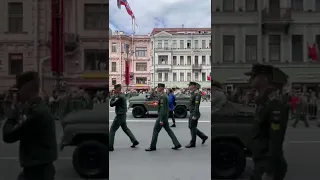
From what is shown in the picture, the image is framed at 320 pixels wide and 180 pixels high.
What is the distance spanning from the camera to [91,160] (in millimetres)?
1808

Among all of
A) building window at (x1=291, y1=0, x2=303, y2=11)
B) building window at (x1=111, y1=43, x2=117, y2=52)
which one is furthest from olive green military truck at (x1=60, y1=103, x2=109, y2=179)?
building window at (x1=291, y1=0, x2=303, y2=11)

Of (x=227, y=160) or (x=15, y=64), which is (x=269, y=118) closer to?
(x=227, y=160)

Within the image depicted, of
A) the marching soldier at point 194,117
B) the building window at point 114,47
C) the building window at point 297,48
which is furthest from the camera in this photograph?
the marching soldier at point 194,117

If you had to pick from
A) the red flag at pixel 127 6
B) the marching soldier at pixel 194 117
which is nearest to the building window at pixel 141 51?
the red flag at pixel 127 6

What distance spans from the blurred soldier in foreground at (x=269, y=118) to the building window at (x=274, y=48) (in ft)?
0.16

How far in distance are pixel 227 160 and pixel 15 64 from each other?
1189mm

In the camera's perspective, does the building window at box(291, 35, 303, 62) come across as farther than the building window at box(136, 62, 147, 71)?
No

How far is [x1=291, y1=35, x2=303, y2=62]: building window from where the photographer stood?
5.14 ft

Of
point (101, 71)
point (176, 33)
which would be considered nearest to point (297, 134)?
point (101, 71)

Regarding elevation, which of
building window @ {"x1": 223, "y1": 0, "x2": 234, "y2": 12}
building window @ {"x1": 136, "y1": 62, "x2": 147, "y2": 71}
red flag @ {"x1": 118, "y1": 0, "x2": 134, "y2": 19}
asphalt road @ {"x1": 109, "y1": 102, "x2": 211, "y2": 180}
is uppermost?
red flag @ {"x1": 118, "y1": 0, "x2": 134, "y2": 19}

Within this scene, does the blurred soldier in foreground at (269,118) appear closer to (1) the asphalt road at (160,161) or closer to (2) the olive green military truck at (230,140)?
(2) the olive green military truck at (230,140)

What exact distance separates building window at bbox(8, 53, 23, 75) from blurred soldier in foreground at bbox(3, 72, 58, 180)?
1.2 inches

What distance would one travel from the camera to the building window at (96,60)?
5.32ft

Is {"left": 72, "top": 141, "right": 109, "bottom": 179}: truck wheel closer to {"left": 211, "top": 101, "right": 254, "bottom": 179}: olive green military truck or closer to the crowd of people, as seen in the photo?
{"left": 211, "top": 101, "right": 254, "bottom": 179}: olive green military truck
